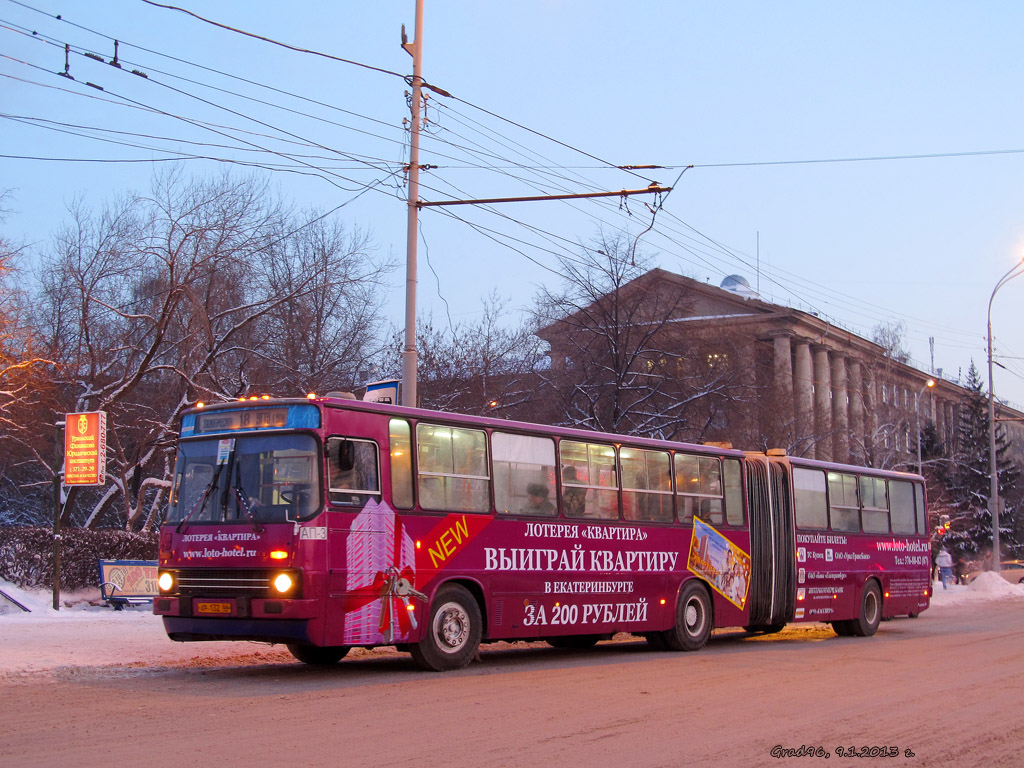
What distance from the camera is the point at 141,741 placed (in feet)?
27.3

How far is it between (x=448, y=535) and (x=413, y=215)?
7119mm

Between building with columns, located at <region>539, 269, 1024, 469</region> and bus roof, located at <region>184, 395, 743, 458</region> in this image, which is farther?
building with columns, located at <region>539, 269, 1024, 469</region>

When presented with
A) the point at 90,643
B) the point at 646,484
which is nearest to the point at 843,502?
the point at 646,484

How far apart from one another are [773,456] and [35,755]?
14775 mm

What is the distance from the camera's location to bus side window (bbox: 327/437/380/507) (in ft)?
40.4

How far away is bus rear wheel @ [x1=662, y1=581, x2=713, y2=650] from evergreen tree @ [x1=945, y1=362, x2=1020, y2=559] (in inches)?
2132

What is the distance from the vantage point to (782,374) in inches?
1839

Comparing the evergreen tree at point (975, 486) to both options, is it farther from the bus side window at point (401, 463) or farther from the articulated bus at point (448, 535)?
the bus side window at point (401, 463)

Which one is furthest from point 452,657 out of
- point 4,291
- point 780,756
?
point 4,291

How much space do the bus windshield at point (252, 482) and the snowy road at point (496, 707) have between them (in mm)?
1771

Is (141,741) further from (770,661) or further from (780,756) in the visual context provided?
(770,661)

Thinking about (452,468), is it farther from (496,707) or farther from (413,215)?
(413,215)

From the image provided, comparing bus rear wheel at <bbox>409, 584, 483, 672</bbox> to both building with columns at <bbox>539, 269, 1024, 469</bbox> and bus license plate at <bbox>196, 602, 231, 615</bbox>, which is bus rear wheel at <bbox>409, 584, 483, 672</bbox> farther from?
building with columns at <bbox>539, 269, 1024, 469</bbox>

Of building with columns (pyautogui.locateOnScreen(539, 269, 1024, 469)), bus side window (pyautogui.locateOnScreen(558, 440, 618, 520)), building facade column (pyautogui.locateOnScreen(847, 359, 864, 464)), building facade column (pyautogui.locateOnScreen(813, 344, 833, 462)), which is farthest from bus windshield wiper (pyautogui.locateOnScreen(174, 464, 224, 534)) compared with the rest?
building facade column (pyautogui.locateOnScreen(847, 359, 864, 464))
